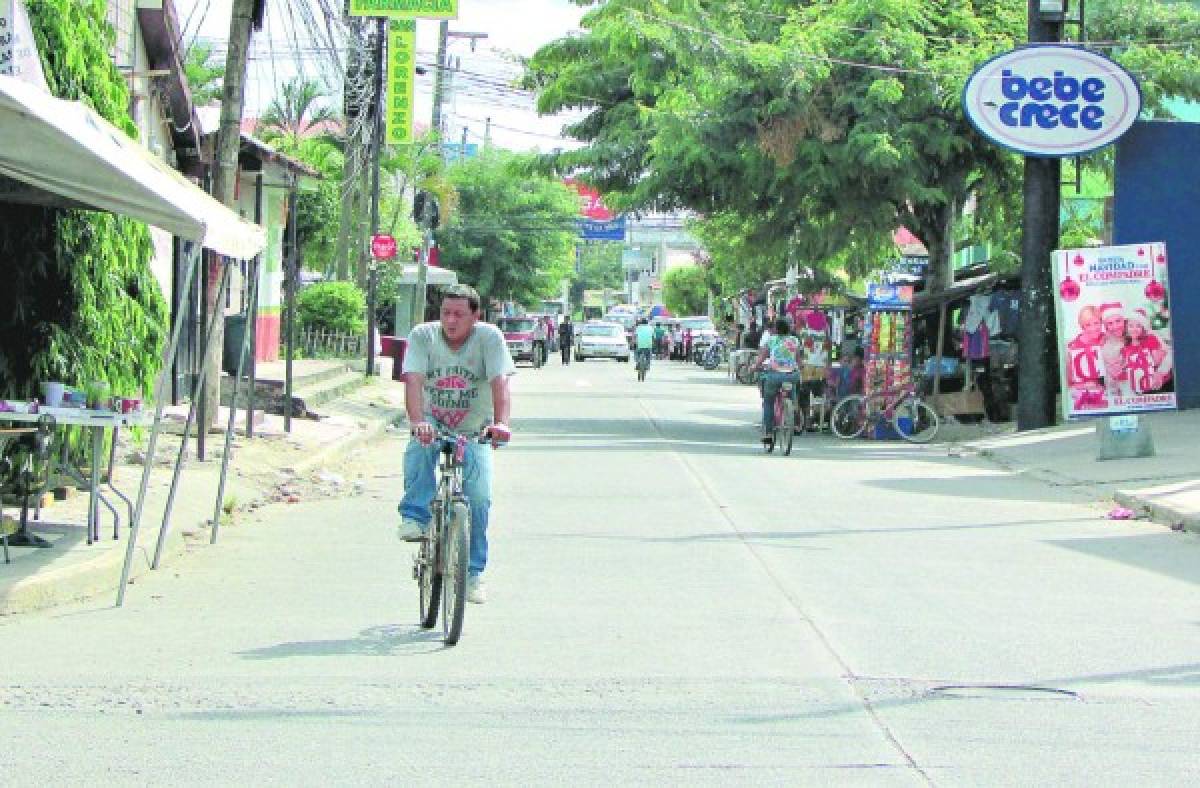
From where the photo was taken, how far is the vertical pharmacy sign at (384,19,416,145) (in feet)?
135

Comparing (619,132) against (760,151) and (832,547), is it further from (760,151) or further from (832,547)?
(832,547)

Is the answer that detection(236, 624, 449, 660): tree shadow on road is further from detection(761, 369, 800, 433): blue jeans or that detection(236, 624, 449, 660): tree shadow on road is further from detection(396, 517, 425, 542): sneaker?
detection(761, 369, 800, 433): blue jeans

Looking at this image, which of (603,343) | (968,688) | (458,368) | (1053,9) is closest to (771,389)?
(1053,9)

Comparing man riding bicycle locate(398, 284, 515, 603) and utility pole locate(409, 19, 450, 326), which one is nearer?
man riding bicycle locate(398, 284, 515, 603)

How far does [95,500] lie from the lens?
1116cm

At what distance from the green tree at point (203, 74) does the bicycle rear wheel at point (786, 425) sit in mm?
21893

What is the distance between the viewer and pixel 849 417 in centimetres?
2605

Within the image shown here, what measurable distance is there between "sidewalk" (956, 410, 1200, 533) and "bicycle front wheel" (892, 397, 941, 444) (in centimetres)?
56

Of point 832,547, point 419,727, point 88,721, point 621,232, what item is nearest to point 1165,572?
point 832,547

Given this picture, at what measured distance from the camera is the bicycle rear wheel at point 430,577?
867cm

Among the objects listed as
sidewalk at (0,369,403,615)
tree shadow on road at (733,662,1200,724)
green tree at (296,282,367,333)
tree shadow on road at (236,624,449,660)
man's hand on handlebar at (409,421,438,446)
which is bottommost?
tree shadow on road at (236,624,449,660)

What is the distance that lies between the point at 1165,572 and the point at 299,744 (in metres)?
7.56

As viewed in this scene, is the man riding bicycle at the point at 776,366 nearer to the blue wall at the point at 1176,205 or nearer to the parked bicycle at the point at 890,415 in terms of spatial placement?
the parked bicycle at the point at 890,415

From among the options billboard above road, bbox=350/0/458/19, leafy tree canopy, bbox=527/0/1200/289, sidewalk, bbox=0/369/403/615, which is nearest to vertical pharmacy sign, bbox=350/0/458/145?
leafy tree canopy, bbox=527/0/1200/289
